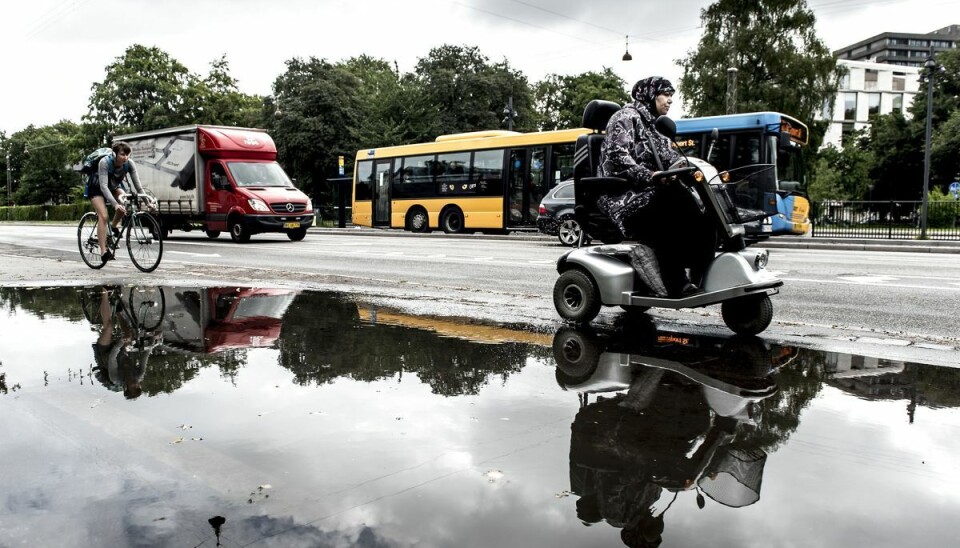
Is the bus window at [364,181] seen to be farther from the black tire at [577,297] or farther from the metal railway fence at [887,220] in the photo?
the black tire at [577,297]

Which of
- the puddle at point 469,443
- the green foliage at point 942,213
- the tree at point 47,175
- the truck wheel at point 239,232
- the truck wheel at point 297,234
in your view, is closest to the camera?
the puddle at point 469,443

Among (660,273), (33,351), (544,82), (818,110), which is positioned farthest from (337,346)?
(544,82)

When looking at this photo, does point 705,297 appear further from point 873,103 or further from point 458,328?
point 873,103

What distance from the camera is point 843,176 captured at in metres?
68.2

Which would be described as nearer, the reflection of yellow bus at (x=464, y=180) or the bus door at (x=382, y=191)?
the reflection of yellow bus at (x=464, y=180)

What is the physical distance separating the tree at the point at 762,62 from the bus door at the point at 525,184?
83.1 feet

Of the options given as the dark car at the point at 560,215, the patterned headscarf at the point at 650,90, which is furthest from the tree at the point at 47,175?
the patterned headscarf at the point at 650,90

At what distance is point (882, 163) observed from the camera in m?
56.3

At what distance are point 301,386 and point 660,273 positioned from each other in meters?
2.89

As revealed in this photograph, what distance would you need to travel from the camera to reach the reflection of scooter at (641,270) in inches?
215

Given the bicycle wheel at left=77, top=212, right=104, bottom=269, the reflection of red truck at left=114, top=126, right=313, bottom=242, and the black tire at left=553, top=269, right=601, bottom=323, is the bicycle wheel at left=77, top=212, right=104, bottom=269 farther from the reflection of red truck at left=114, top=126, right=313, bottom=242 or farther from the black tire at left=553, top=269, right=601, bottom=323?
the reflection of red truck at left=114, top=126, right=313, bottom=242

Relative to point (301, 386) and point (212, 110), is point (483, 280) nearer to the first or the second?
point (301, 386)

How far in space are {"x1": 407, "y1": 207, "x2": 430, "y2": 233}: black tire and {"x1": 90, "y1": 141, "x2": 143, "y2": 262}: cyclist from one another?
17381 millimetres

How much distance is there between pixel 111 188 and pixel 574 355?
824 centimetres
